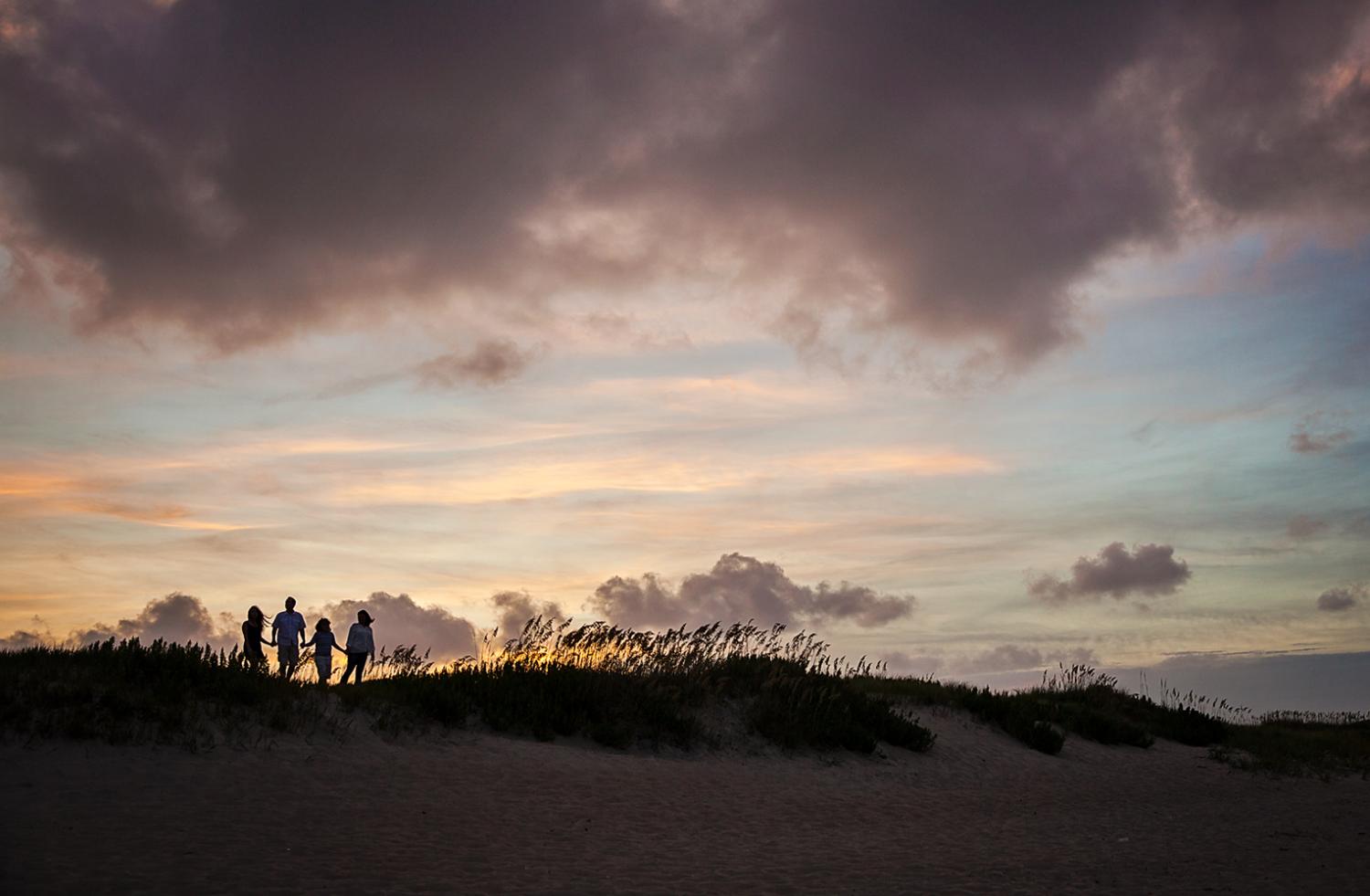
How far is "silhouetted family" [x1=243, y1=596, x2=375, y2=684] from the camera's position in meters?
22.3

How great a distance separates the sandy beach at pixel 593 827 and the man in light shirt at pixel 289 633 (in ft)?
22.4

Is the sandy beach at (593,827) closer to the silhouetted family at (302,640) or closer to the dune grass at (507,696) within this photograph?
the dune grass at (507,696)

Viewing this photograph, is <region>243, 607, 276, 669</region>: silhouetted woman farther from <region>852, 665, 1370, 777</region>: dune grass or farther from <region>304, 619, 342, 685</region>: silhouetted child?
<region>852, 665, 1370, 777</region>: dune grass

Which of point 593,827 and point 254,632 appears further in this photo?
point 254,632

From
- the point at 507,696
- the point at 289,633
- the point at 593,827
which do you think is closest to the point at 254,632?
the point at 289,633

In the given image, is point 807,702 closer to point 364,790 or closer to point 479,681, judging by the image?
point 479,681

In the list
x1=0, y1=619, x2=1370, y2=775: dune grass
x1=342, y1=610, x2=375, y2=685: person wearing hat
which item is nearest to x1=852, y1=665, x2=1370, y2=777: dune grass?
x1=0, y1=619, x2=1370, y2=775: dune grass

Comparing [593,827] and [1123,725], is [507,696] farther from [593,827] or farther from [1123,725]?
[1123,725]

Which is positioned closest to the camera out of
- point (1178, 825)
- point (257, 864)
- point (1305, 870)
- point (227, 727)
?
point (257, 864)

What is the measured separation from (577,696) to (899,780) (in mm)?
6781

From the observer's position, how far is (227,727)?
1529 cm

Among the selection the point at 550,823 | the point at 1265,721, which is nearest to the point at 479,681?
the point at 550,823

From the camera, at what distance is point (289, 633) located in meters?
22.6

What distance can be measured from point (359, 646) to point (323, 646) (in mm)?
1072
